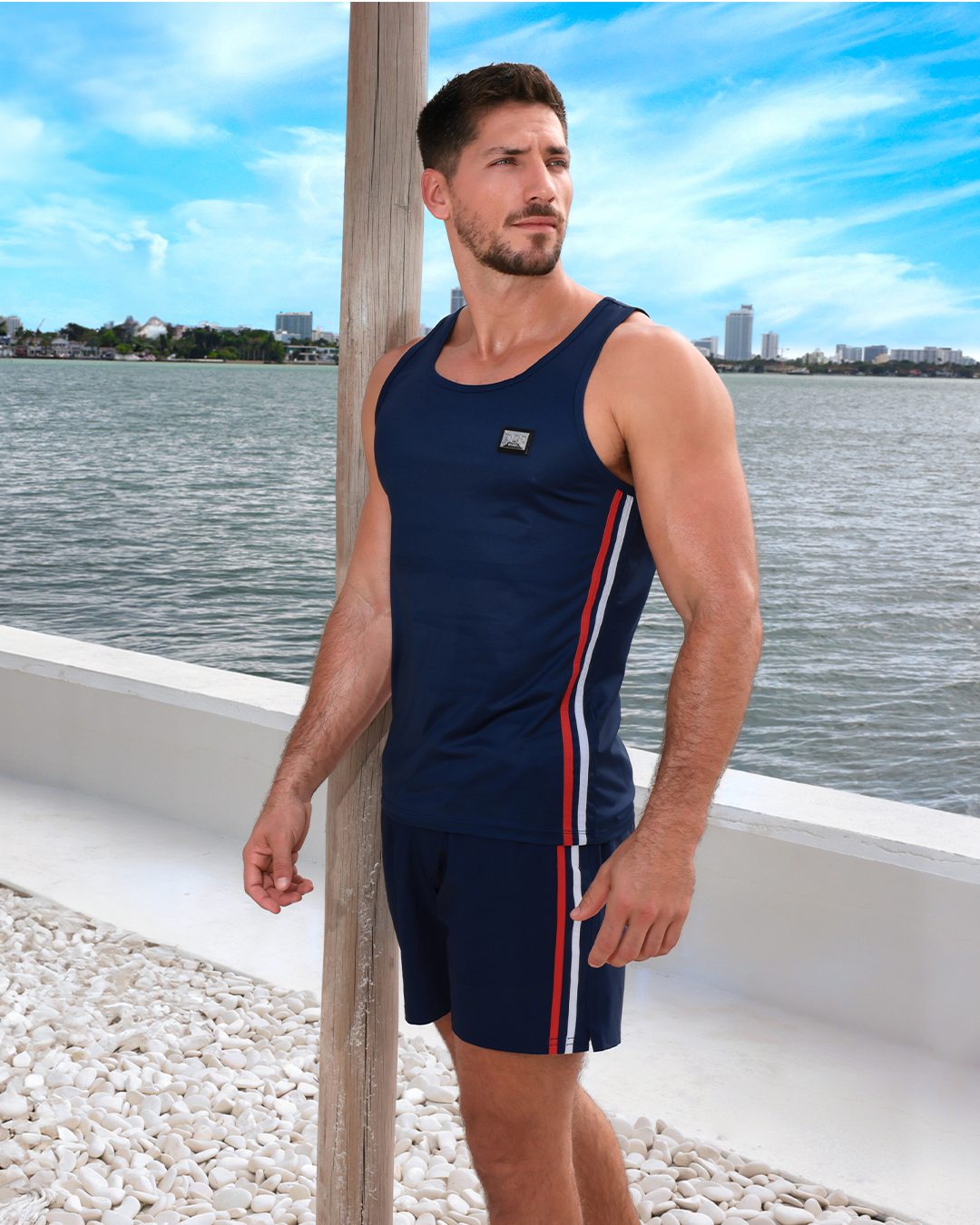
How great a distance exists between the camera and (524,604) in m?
1.30

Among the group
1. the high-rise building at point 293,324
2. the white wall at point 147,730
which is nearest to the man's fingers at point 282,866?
the white wall at point 147,730

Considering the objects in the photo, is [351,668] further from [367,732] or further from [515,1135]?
[515,1135]

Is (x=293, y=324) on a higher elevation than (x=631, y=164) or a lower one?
lower

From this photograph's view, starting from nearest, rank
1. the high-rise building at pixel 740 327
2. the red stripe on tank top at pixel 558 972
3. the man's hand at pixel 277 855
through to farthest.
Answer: the red stripe on tank top at pixel 558 972 < the man's hand at pixel 277 855 < the high-rise building at pixel 740 327

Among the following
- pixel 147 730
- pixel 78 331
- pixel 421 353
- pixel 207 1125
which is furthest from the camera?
pixel 78 331

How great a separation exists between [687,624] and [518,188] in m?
0.60

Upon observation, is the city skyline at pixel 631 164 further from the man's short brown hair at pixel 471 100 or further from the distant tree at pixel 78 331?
the man's short brown hair at pixel 471 100

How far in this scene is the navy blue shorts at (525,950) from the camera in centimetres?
127

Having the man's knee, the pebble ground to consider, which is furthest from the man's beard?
the pebble ground

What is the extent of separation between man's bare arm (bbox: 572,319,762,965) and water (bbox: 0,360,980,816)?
1223 cm

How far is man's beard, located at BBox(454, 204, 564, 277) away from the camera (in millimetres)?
1353

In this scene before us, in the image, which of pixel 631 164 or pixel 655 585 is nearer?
pixel 655 585

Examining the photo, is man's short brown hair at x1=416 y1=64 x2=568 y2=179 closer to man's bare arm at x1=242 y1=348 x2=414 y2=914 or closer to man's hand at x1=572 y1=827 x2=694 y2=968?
man's bare arm at x1=242 y1=348 x2=414 y2=914

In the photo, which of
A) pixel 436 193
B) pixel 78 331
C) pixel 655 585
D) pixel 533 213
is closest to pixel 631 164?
pixel 78 331
